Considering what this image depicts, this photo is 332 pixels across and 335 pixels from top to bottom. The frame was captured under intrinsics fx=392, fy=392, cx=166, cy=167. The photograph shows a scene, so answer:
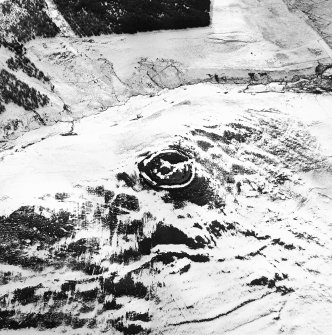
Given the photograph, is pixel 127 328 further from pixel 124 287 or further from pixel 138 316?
pixel 124 287

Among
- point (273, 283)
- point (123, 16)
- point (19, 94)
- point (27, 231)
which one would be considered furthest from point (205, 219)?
point (123, 16)

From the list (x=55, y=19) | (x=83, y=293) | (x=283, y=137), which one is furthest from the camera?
(x=55, y=19)

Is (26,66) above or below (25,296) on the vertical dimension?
above

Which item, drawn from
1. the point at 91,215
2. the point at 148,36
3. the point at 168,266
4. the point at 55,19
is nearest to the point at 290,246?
the point at 168,266

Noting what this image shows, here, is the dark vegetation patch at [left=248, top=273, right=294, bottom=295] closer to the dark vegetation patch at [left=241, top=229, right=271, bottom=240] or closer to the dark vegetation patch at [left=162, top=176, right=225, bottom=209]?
the dark vegetation patch at [left=241, top=229, right=271, bottom=240]

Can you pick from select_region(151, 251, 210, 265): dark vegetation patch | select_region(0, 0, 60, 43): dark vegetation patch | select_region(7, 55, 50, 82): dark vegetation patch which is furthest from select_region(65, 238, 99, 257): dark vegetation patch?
select_region(0, 0, 60, 43): dark vegetation patch

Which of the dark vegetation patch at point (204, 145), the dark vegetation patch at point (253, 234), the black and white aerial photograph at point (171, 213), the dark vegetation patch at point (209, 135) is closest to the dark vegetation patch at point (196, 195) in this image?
the black and white aerial photograph at point (171, 213)

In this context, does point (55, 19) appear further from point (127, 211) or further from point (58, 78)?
point (127, 211)

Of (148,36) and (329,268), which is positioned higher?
(148,36)
